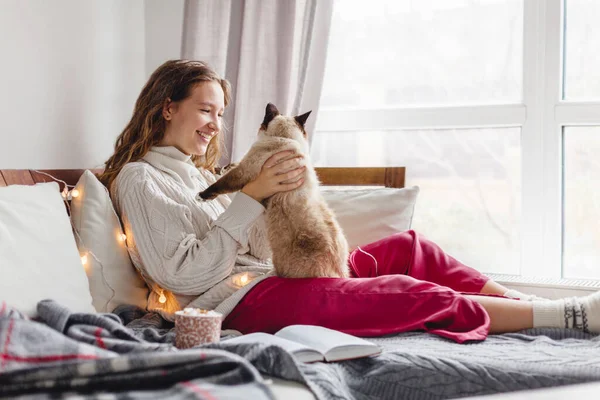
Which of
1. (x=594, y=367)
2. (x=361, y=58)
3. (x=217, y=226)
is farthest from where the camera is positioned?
(x=361, y=58)

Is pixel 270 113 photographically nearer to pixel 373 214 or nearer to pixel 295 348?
pixel 373 214

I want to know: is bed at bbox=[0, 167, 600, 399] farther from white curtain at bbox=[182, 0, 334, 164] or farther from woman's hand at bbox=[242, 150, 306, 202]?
white curtain at bbox=[182, 0, 334, 164]

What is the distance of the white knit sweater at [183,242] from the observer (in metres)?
1.79

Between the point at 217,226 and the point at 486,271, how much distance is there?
4.58 feet

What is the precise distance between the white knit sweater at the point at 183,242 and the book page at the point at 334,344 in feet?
1.14

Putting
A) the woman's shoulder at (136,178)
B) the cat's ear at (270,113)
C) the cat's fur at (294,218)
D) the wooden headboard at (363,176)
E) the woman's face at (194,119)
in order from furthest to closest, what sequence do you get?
the wooden headboard at (363,176) < the woman's face at (194,119) < the cat's ear at (270,113) < the woman's shoulder at (136,178) < the cat's fur at (294,218)

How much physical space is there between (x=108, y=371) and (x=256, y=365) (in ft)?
1.09

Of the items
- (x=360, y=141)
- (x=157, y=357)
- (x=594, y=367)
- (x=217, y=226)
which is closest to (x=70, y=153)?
(x=217, y=226)

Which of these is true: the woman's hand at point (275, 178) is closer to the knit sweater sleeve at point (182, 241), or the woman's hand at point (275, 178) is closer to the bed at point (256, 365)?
the knit sweater sleeve at point (182, 241)

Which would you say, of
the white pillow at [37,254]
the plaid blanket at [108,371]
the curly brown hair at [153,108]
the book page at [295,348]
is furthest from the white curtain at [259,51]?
the plaid blanket at [108,371]

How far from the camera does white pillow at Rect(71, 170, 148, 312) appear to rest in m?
1.89

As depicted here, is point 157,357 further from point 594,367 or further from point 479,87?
point 479,87

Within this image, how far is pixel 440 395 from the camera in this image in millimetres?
1313

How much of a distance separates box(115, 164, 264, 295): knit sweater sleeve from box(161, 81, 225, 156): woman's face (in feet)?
0.99
